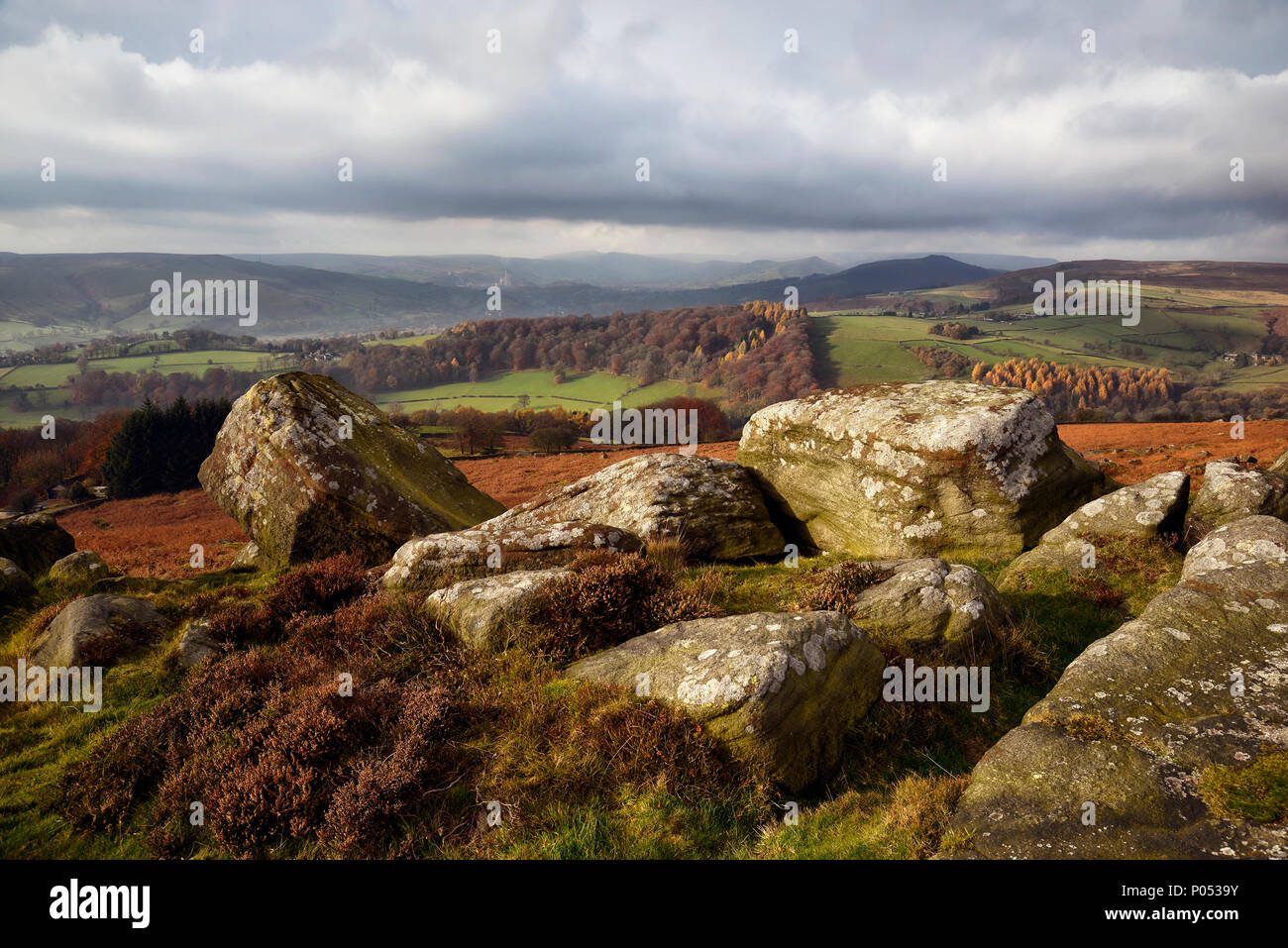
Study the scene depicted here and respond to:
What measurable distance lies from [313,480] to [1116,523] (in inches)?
650

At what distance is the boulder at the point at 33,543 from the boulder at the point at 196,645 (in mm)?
9097

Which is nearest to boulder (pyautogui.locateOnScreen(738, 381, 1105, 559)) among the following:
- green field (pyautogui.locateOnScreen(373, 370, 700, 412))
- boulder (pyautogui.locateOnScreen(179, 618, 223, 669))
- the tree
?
boulder (pyautogui.locateOnScreen(179, 618, 223, 669))

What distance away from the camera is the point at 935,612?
8.01 metres

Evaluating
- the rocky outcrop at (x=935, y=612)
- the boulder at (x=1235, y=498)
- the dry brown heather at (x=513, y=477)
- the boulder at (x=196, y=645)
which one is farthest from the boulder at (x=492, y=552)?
the boulder at (x=1235, y=498)

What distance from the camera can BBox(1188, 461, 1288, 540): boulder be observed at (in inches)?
440

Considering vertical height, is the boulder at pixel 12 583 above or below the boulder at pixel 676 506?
below

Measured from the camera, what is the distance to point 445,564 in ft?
33.9

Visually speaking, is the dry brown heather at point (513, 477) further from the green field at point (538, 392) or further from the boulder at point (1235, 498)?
the green field at point (538, 392)

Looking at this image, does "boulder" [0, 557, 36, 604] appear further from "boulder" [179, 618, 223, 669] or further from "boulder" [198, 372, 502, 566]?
"boulder" [179, 618, 223, 669]

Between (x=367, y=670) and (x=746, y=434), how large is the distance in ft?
38.7

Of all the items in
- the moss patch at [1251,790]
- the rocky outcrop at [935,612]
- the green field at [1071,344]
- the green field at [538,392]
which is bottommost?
the moss patch at [1251,790]

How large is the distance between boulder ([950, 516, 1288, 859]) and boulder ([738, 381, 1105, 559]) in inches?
220

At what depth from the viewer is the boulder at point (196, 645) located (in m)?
8.48
